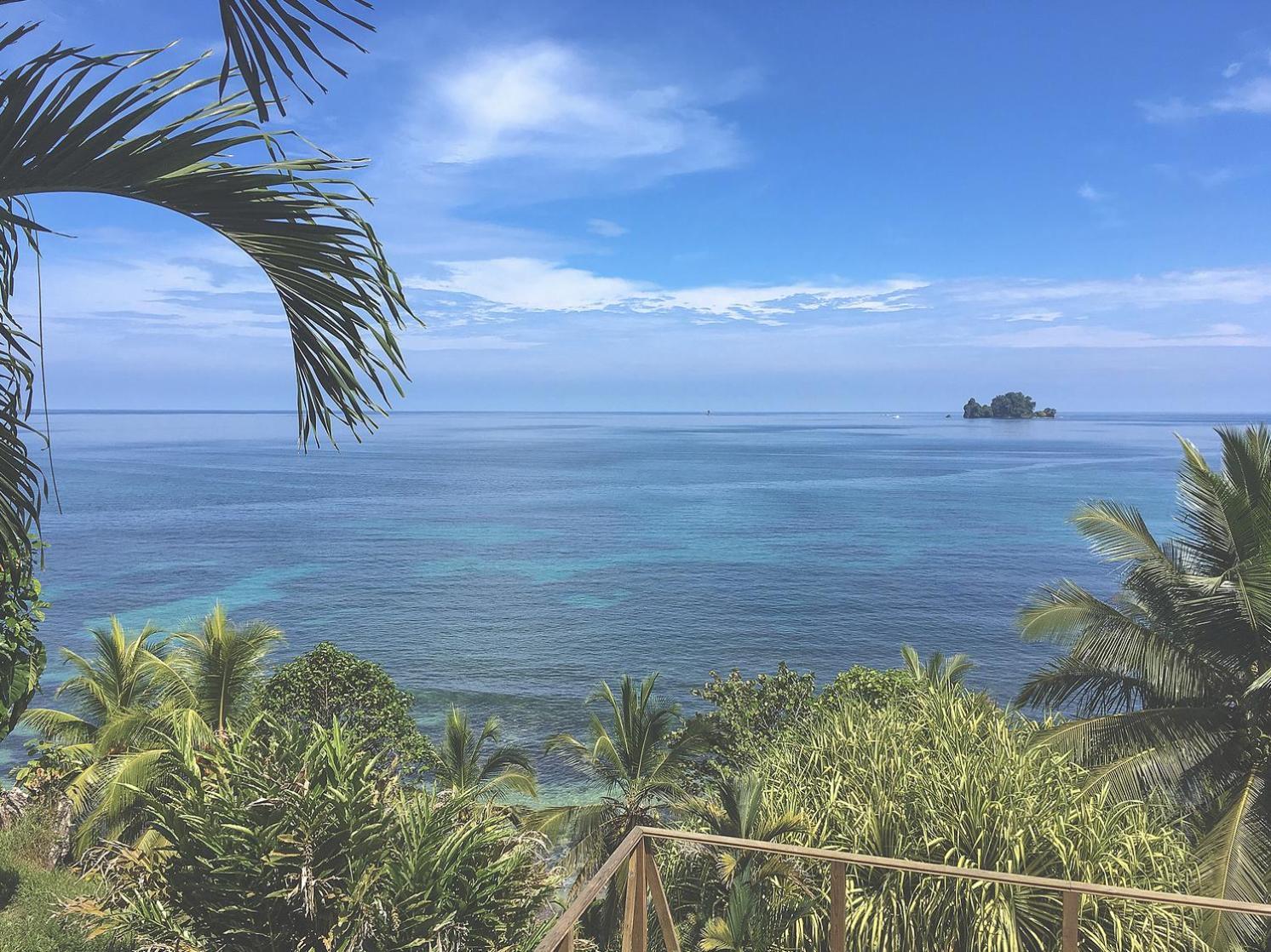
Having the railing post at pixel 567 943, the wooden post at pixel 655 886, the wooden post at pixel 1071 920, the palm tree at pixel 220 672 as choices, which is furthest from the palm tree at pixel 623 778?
the railing post at pixel 567 943

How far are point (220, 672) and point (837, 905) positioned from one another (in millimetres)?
13899

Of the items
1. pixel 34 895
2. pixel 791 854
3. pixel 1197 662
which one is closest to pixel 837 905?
pixel 791 854

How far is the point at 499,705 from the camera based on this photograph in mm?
30312

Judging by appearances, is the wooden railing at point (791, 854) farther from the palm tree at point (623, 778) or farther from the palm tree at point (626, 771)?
the palm tree at point (626, 771)

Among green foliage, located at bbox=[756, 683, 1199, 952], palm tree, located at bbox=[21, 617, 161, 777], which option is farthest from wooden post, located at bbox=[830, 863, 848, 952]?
palm tree, located at bbox=[21, 617, 161, 777]

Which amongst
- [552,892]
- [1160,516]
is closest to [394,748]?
[552,892]

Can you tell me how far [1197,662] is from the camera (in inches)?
434

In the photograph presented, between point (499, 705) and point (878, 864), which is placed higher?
point (878, 864)

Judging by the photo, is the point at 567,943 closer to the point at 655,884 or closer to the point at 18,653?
the point at 655,884

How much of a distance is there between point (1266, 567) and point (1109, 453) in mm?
126988

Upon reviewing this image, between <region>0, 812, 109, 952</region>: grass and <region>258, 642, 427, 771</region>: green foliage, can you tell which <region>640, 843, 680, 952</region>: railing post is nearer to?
<region>0, 812, 109, 952</region>: grass

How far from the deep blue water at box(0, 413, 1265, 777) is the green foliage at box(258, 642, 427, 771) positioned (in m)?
8.74

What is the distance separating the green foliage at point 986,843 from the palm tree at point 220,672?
9.53 meters

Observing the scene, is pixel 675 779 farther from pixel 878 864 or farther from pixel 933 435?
pixel 933 435
